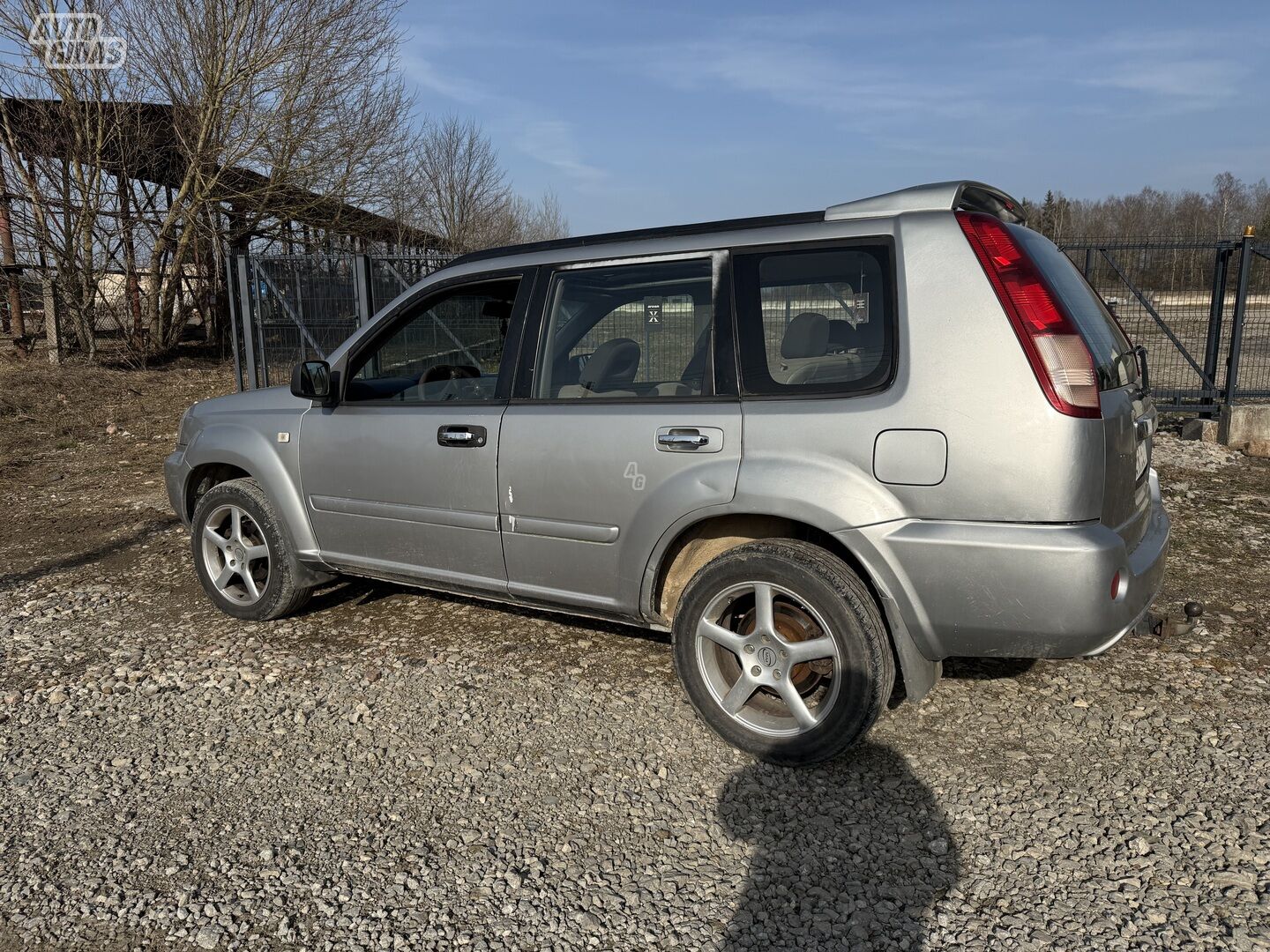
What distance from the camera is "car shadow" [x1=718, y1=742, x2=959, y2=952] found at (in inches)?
98.9

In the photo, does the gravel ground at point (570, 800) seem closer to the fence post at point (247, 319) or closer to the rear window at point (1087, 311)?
the rear window at point (1087, 311)

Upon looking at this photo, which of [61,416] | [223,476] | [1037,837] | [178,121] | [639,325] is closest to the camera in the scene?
[1037,837]

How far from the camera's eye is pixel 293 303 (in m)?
13.5

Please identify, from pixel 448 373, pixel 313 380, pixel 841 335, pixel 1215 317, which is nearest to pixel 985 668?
pixel 841 335

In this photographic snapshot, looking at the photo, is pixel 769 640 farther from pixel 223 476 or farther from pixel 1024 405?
pixel 223 476

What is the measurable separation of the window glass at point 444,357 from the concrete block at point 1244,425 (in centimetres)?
900

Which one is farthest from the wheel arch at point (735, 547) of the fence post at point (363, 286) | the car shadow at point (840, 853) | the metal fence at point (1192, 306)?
the fence post at point (363, 286)

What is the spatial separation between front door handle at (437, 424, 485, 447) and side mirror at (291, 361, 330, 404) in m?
0.71

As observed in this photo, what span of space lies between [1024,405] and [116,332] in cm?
1780

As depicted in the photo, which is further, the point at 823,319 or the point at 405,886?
Result: the point at 823,319

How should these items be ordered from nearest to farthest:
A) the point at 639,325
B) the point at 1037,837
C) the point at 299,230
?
the point at 1037,837 → the point at 639,325 → the point at 299,230

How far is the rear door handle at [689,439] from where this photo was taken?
339 centimetres

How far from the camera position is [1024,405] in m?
2.86

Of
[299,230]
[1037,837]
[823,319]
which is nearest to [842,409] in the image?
[823,319]
